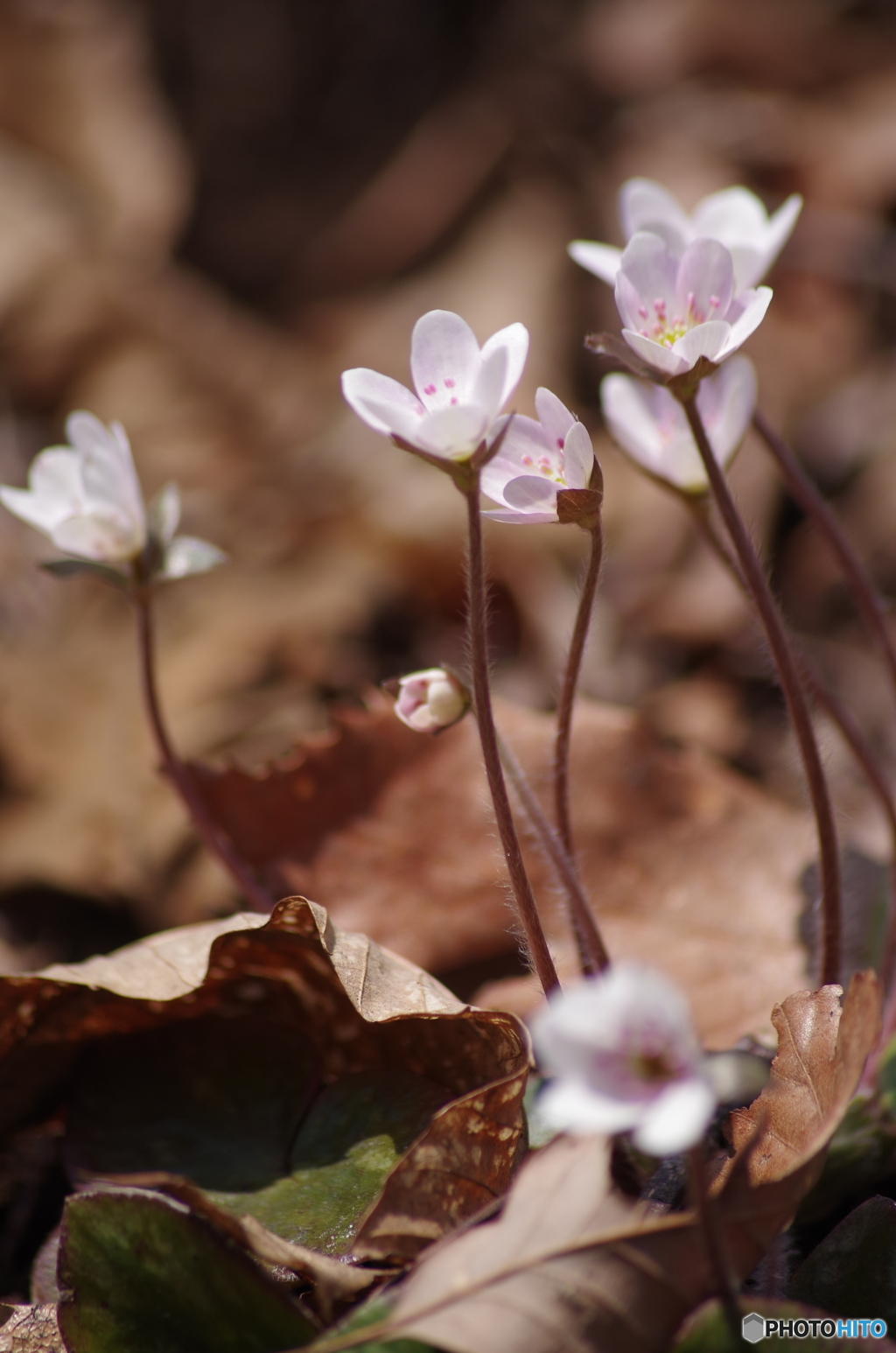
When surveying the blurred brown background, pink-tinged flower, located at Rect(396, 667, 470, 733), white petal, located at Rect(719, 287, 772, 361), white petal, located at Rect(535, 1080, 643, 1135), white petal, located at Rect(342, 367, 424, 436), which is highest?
white petal, located at Rect(719, 287, 772, 361)

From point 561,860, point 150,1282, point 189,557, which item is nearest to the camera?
point 150,1282

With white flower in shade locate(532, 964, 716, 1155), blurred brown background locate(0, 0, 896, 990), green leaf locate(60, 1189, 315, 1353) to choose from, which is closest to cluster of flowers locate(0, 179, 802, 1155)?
white flower in shade locate(532, 964, 716, 1155)

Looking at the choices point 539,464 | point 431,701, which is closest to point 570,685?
point 431,701

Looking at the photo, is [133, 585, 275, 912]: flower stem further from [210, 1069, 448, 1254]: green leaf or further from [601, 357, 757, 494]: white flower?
[601, 357, 757, 494]: white flower

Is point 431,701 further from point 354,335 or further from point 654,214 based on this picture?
point 354,335

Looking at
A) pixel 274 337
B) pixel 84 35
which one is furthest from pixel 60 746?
Answer: pixel 84 35

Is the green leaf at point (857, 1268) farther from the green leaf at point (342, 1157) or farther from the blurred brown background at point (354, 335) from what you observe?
the blurred brown background at point (354, 335)
